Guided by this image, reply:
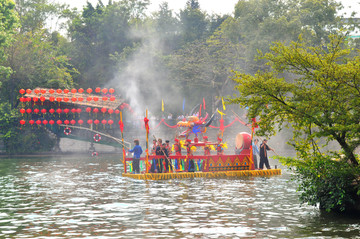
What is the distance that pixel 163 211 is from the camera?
55.1 ft

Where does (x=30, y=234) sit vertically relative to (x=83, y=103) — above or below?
below

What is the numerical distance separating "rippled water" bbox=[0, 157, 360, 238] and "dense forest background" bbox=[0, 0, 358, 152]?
27.8 metres

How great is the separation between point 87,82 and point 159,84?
9.00m

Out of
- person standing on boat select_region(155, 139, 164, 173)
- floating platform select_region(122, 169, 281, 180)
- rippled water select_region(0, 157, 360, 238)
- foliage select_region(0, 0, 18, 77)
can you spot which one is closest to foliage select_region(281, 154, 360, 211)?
rippled water select_region(0, 157, 360, 238)

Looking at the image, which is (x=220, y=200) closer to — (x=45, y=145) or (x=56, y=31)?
(x=45, y=145)

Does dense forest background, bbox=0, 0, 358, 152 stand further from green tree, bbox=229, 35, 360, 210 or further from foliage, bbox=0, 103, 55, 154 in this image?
green tree, bbox=229, 35, 360, 210

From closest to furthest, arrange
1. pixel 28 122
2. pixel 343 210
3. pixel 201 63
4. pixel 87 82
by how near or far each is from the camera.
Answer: pixel 343 210 < pixel 28 122 < pixel 201 63 < pixel 87 82

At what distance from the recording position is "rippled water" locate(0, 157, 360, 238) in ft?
44.7

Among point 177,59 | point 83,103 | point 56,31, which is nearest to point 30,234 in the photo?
point 83,103

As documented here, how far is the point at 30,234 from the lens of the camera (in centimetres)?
1339

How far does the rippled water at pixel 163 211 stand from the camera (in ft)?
44.7

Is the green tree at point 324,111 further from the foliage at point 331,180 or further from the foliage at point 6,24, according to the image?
the foliage at point 6,24

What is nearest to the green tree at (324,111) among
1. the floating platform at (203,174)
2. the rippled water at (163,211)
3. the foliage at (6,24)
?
the rippled water at (163,211)

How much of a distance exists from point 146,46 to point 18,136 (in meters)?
21.4
